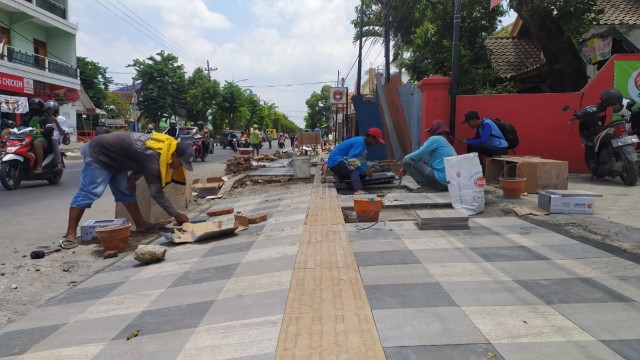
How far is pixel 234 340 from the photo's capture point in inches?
107

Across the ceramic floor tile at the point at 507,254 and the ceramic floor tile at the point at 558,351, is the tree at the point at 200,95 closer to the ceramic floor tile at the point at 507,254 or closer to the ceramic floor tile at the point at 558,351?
the ceramic floor tile at the point at 507,254

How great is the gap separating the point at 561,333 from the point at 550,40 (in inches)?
490

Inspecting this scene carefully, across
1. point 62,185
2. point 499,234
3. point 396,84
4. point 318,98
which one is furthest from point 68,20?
Answer: point 318,98

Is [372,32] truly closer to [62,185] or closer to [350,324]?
[62,185]

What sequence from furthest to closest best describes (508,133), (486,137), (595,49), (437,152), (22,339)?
(595,49)
(508,133)
(486,137)
(437,152)
(22,339)

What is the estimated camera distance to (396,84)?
1145 centimetres

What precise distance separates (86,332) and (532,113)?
28.9ft

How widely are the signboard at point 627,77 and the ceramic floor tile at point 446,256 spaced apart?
709 centimetres

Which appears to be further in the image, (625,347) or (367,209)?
(367,209)

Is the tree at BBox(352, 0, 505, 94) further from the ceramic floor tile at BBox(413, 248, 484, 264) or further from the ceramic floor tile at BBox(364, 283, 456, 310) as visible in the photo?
the ceramic floor tile at BBox(364, 283, 456, 310)

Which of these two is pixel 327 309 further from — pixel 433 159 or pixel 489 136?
pixel 489 136

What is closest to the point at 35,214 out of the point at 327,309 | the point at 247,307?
the point at 247,307

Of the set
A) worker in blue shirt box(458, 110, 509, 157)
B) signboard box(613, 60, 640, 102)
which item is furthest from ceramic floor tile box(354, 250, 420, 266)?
signboard box(613, 60, 640, 102)

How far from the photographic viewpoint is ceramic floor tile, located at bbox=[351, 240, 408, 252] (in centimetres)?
455
